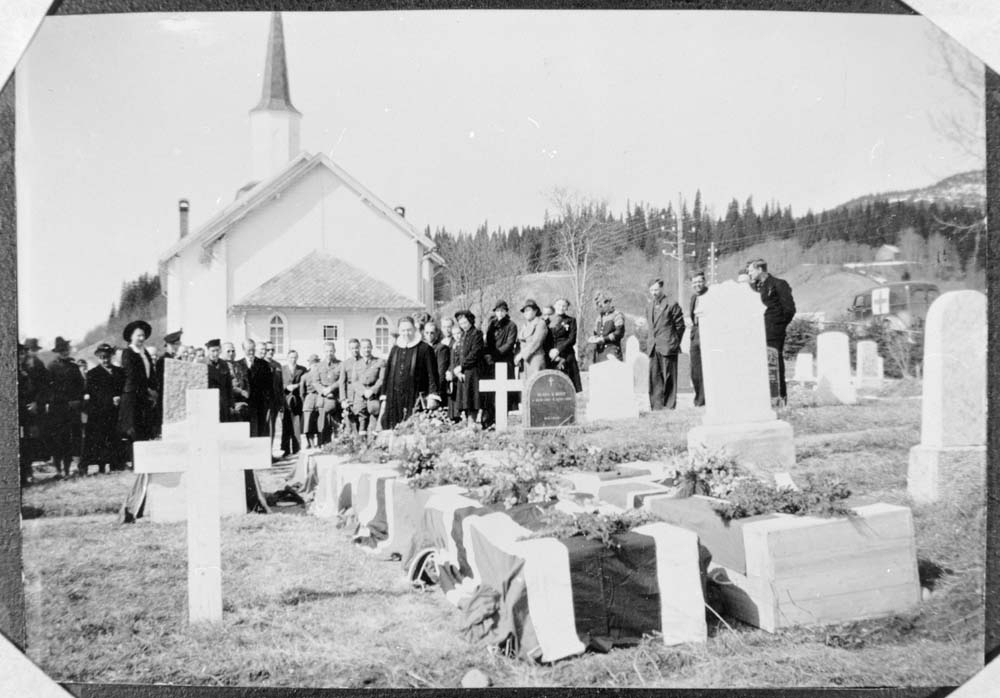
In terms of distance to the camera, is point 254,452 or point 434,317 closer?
point 254,452

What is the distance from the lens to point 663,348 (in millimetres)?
4883

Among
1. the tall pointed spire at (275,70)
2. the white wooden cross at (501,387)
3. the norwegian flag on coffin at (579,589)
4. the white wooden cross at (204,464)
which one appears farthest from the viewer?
the white wooden cross at (501,387)

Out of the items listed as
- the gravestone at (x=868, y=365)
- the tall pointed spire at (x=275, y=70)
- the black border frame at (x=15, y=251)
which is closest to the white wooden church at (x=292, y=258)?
→ the tall pointed spire at (x=275, y=70)

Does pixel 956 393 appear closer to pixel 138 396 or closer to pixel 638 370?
pixel 638 370

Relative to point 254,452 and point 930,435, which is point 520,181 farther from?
point 930,435

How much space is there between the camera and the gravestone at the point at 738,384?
15.4 ft

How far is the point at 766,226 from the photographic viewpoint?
457 cm

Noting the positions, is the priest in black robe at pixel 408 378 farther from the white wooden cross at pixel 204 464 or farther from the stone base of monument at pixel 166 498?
the stone base of monument at pixel 166 498

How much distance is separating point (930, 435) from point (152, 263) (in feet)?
15.1

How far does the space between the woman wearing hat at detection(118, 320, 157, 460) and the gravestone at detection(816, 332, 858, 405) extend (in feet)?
12.8

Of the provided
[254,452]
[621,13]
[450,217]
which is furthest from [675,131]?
[254,452]

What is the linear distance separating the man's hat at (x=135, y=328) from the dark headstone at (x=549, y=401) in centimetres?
223

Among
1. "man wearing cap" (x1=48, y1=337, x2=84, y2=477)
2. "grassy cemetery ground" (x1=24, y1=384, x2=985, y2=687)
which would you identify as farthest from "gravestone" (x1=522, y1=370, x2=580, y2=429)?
"man wearing cap" (x1=48, y1=337, x2=84, y2=477)

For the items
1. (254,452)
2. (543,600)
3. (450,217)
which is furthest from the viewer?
(450,217)
